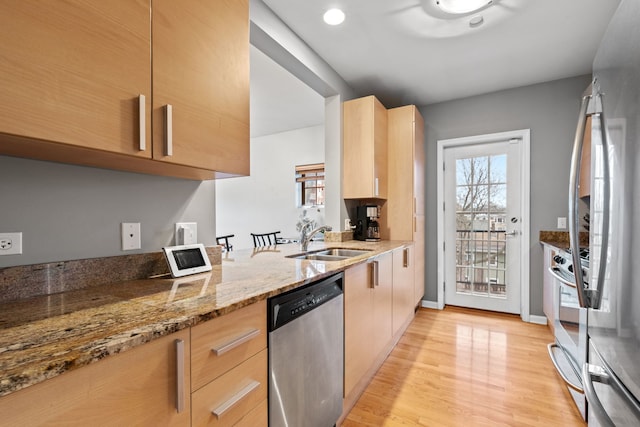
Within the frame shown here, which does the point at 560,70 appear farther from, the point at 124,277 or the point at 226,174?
the point at 124,277

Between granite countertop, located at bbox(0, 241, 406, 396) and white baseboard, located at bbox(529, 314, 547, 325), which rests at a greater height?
granite countertop, located at bbox(0, 241, 406, 396)

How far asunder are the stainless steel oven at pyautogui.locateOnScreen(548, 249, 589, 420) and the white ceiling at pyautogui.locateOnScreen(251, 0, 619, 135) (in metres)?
1.66

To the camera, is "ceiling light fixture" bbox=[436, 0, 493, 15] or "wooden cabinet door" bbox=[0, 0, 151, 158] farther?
"ceiling light fixture" bbox=[436, 0, 493, 15]

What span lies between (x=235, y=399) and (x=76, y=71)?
3.36ft

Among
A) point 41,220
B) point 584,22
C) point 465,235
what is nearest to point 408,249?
point 465,235

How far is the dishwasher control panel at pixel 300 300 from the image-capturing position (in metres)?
1.08

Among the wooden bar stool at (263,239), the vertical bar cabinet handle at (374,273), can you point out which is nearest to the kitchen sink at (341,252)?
the vertical bar cabinet handle at (374,273)

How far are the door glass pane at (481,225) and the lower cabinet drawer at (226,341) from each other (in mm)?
3083

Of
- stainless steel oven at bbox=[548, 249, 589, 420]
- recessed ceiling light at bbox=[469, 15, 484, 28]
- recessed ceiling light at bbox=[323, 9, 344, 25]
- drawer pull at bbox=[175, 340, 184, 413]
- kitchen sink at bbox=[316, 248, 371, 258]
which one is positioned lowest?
stainless steel oven at bbox=[548, 249, 589, 420]

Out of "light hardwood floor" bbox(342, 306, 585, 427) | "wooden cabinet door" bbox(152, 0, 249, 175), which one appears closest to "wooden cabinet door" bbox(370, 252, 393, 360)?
"light hardwood floor" bbox(342, 306, 585, 427)

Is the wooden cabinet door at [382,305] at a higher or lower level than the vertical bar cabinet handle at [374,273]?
lower

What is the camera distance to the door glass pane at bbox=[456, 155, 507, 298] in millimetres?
3264

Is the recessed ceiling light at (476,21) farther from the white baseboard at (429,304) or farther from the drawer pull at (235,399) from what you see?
the white baseboard at (429,304)

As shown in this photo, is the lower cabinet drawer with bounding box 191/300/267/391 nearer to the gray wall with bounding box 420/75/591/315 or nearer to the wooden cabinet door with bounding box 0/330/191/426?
the wooden cabinet door with bounding box 0/330/191/426
